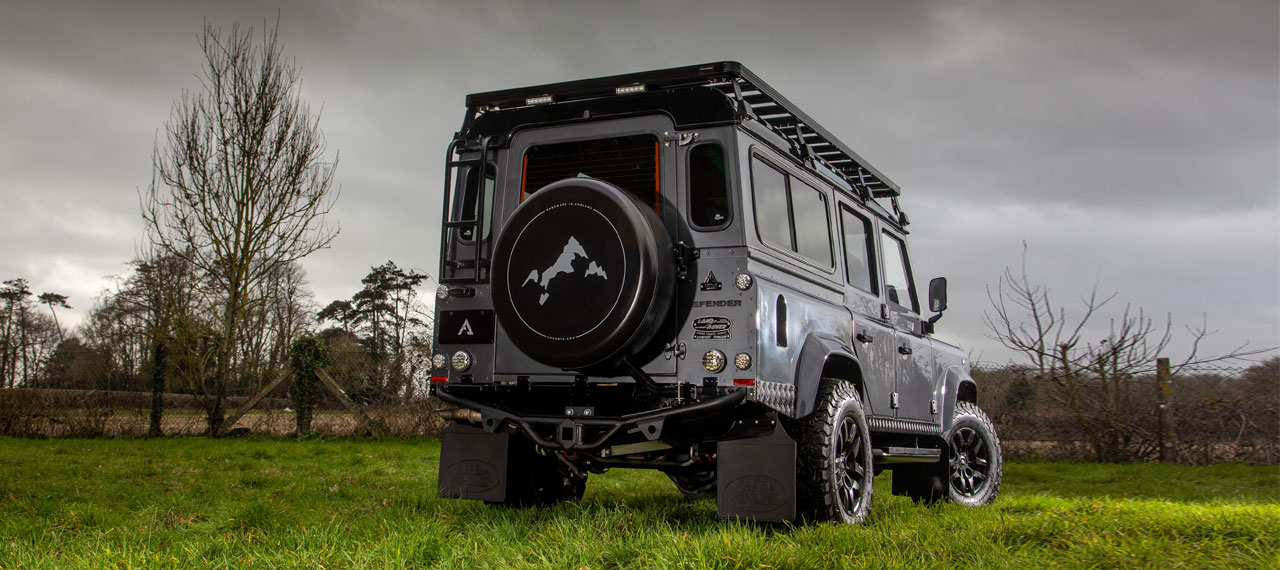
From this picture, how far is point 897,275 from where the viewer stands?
7.96 m

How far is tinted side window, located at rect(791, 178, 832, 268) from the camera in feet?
19.5

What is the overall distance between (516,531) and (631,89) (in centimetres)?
267

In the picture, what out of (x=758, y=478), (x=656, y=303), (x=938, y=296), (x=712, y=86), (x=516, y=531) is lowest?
(x=516, y=531)

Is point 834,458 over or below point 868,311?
below

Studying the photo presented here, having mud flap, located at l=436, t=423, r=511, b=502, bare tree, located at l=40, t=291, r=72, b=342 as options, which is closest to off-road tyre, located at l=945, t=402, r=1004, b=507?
mud flap, located at l=436, t=423, r=511, b=502

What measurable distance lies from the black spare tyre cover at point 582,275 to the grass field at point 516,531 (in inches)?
37.5

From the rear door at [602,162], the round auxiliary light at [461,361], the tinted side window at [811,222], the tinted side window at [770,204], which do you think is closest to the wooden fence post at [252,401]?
the round auxiliary light at [461,361]

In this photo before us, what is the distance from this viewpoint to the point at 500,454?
5.65 m

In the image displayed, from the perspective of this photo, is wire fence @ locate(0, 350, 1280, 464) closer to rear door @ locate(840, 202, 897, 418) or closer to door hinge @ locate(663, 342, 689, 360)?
rear door @ locate(840, 202, 897, 418)

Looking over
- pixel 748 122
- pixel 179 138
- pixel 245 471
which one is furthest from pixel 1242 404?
pixel 179 138

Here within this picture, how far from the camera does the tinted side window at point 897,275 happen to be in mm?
7668

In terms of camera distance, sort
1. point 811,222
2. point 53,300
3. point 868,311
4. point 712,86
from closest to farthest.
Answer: point 712,86, point 811,222, point 868,311, point 53,300

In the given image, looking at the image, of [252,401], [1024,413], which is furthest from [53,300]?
[1024,413]

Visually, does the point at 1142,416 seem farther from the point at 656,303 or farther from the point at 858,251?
the point at 656,303
